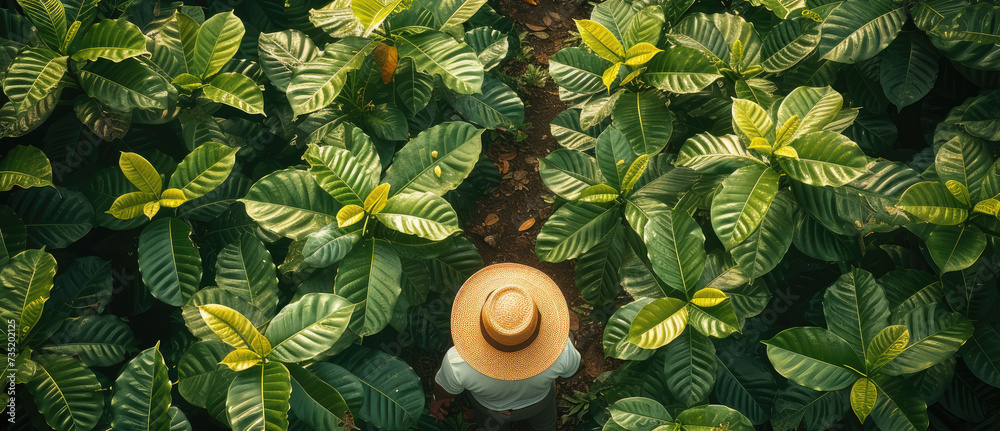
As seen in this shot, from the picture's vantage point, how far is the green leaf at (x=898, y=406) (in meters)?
2.01

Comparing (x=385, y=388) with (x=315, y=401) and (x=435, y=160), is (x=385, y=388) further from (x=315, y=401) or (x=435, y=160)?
(x=435, y=160)

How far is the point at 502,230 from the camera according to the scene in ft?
12.0

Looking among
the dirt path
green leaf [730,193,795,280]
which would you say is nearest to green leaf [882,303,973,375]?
green leaf [730,193,795,280]

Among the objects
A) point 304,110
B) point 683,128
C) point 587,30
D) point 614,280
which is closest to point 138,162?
point 304,110

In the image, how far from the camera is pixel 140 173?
2.04m

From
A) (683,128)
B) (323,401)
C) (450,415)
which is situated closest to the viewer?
(323,401)

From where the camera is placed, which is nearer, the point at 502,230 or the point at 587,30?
the point at 587,30

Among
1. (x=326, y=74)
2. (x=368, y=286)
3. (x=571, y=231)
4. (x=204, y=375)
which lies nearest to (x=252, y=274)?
(x=204, y=375)

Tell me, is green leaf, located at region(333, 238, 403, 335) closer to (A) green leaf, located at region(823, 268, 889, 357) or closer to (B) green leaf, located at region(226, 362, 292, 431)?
(B) green leaf, located at region(226, 362, 292, 431)

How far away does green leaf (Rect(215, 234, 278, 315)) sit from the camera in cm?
216

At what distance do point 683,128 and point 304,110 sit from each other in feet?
5.39

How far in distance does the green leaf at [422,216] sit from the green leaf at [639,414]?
0.89 metres

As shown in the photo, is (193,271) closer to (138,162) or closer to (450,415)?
(138,162)

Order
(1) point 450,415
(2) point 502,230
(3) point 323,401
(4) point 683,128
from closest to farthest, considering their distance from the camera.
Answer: (3) point 323,401
(4) point 683,128
(1) point 450,415
(2) point 502,230
